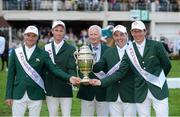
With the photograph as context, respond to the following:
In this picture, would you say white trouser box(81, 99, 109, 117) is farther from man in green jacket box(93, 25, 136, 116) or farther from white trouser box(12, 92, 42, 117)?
white trouser box(12, 92, 42, 117)

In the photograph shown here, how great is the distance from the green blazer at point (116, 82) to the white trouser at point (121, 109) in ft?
0.24

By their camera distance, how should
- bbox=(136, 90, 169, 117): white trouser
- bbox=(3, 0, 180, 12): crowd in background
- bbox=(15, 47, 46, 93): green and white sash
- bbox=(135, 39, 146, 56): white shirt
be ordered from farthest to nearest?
1. bbox=(3, 0, 180, 12): crowd in background
2. bbox=(15, 47, 46, 93): green and white sash
3. bbox=(135, 39, 146, 56): white shirt
4. bbox=(136, 90, 169, 117): white trouser

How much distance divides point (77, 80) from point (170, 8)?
41.2m

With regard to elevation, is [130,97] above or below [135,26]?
below

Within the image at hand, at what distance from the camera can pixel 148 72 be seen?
8.60 m

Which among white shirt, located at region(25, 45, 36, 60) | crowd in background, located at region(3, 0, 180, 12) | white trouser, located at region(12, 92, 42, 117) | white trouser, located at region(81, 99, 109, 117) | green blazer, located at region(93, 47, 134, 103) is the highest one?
crowd in background, located at region(3, 0, 180, 12)

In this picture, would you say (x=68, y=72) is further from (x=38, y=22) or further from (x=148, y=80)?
(x=38, y=22)

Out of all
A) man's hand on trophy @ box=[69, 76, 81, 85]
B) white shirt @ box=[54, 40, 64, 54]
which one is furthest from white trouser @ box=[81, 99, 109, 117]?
white shirt @ box=[54, 40, 64, 54]

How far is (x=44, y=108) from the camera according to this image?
13281mm

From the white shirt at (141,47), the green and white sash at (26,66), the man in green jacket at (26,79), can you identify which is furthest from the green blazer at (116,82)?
the green and white sash at (26,66)

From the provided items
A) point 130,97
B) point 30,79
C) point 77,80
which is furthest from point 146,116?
point 30,79

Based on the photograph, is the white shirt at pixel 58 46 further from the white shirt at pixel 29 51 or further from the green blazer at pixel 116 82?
the green blazer at pixel 116 82

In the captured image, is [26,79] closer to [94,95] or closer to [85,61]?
[85,61]

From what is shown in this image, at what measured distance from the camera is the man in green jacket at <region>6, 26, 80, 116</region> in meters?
8.77
